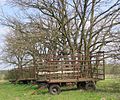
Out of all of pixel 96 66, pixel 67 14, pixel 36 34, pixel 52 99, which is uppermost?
pixel 67 14

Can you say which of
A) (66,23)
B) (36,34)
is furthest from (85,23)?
(36,34)

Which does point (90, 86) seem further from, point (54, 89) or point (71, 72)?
point (54, 89)

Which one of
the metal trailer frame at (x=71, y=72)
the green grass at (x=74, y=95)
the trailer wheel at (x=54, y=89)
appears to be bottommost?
Result: the green grass at (x=74, y=95)

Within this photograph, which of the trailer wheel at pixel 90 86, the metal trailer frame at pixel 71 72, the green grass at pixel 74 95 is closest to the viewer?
the green grass at pixel 74 95

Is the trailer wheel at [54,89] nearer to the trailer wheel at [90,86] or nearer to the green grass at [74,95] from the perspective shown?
the green grass at [74,95]

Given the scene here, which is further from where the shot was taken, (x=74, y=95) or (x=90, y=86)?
(x=90, y=86)

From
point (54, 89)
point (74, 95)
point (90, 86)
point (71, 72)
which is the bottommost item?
point (74, 95)

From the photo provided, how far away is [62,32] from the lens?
25.2m

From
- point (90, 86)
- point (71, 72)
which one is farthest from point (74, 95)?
point (90, 86)

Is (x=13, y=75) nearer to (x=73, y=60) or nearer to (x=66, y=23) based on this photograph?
(x=66, y=23)

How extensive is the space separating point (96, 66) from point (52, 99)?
5779 millimetres

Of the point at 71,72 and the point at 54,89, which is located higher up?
the point at 71,72

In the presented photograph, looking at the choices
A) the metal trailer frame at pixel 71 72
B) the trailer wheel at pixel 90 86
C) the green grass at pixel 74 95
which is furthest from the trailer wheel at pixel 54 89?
the trailer wheel at pixel 90 86

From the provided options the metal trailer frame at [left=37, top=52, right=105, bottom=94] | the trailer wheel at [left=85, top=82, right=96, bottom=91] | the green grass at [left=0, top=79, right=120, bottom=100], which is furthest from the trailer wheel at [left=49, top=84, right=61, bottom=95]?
the trailer wheel at [left=85, top=82, right=96, bottom=91]
